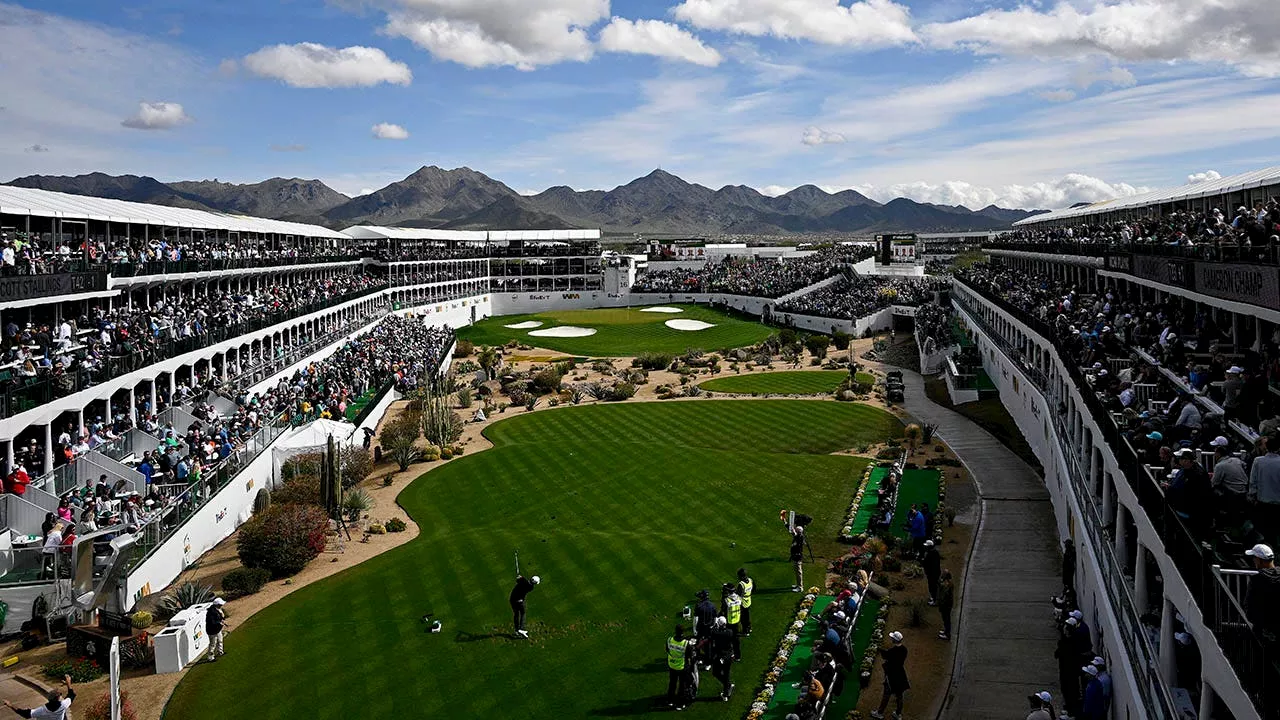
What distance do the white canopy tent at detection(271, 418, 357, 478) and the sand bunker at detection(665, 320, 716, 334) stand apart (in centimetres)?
4999

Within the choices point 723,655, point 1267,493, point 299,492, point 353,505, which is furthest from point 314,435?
point 1267,493

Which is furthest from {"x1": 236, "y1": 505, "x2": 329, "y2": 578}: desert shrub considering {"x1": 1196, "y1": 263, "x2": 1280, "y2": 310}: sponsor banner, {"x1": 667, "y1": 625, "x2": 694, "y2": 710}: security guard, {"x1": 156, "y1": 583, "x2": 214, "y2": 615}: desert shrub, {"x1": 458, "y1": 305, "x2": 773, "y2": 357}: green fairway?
{"x1": 458, "y1": 305, "x2": 773, "y2": 357}: green fairway

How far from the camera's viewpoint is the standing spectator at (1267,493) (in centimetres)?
1104

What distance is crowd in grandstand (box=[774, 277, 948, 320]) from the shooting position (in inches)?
3162

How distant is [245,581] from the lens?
903 inches

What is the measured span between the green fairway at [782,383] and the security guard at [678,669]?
122ft

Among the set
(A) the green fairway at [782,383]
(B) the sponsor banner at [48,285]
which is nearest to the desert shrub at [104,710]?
(B) the sponsor banner at [48,285]

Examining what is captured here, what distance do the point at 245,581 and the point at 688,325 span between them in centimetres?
6385

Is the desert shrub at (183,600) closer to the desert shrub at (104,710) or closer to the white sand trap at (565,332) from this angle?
the desert shrub at (104,710)

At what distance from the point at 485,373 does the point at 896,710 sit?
151ft

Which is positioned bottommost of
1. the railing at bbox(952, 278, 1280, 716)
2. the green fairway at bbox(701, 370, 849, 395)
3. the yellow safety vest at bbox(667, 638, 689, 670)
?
the green fairway at bbox(701, 370, 849, 395)

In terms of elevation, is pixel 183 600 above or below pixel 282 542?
below

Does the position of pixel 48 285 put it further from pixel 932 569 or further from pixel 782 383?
pixel 782 383

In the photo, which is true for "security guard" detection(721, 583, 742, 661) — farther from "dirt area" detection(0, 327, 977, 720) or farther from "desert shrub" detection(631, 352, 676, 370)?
"desert shrub" detection(631, 352, 676, 370)
